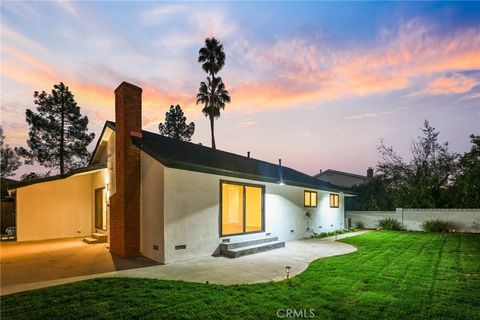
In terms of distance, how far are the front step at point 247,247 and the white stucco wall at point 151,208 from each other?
1.98 m

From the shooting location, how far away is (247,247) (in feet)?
27.6

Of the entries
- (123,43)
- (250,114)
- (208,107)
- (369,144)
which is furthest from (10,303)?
(369,144)

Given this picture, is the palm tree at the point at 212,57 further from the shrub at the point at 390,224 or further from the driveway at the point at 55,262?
the driveway at the point at 55,262

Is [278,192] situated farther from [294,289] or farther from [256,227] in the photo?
[294,289]

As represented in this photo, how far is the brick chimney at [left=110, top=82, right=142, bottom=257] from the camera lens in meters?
7.56

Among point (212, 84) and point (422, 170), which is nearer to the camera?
point (422, 170)

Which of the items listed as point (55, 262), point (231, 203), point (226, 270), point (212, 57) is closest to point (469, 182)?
point (231, 203)

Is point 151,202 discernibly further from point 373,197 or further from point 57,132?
point 57,132

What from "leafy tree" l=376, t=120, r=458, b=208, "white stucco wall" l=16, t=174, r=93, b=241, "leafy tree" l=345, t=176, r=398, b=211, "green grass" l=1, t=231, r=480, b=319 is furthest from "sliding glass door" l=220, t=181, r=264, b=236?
"leafy tree" l=376, t=120, r=458, b=208

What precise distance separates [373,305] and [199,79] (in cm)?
2166

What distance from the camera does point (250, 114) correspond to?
1625 centimetres

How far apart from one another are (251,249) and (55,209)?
879 centimetres

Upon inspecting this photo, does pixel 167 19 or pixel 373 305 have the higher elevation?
pixel 167 19

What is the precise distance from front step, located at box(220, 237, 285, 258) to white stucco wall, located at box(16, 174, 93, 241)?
7.51 metres
